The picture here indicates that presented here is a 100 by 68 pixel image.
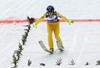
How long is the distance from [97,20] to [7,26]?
410 centimetres

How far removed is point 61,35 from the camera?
12.6 m

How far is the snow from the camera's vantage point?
1000 centimetres

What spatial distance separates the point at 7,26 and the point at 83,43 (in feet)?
12.9

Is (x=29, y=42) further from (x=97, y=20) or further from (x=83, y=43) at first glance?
(x=97, y=20)

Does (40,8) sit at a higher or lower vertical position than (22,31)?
higher

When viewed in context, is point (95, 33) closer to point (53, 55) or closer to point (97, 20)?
point (97, 20)

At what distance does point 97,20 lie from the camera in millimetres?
14242

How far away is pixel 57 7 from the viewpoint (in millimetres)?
16781

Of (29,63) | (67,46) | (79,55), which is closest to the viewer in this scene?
(29,63)

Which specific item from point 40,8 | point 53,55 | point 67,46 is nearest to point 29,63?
point 53,55

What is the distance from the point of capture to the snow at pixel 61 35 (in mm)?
10000

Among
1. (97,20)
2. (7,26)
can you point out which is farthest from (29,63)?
(97,20)

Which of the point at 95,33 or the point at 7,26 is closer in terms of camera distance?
the point at 95,33

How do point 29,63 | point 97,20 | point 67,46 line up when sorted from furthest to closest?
1. point 97,20
2. point 67,46
3. point 29,63
